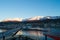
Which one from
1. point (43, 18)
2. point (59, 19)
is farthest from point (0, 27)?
point (59, 19)

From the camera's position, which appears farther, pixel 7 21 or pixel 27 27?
pixel 27 27

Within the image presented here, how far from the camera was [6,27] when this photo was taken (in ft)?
64.2

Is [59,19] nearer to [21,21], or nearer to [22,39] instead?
[22,39]

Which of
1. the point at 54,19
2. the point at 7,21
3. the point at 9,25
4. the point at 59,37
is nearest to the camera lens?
the point at 59,37

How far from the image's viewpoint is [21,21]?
18.7 m

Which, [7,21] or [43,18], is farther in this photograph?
[7,21]

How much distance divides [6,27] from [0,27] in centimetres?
147

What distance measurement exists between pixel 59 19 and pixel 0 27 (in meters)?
11.8

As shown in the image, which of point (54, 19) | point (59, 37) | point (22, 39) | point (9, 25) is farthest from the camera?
point (9, 25)

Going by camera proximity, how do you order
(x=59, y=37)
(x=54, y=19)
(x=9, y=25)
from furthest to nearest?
(x=9, y=25) < (x=54, y=19) < (x=59, y=37)

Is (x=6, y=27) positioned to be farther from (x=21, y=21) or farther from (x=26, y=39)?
(x=26, y=39)

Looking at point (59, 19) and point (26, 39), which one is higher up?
point (59, 19)

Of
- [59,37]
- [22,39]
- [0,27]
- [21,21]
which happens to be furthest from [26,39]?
[0,27]

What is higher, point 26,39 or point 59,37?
point 59,37
